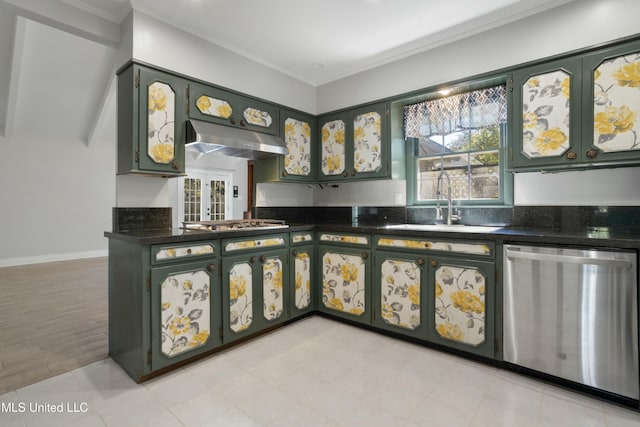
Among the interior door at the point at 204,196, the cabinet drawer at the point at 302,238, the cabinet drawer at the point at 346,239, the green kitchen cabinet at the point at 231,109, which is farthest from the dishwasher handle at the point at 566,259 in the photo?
the interior door at the point at 204,196

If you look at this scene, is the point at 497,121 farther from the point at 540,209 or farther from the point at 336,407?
the point at 336,407

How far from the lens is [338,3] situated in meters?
2.31

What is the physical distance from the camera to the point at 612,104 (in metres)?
2.01

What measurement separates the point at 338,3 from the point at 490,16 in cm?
116

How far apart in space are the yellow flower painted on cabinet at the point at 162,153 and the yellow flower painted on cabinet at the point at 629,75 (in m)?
3.07

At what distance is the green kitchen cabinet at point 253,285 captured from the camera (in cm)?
248

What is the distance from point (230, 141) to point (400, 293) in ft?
6.20

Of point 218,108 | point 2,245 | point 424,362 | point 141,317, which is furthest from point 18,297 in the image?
point 424,362

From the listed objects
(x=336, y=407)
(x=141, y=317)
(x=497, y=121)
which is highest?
(x=497, y=121)

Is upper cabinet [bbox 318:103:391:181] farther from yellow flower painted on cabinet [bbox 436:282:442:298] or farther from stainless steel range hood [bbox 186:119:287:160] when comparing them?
yellow flower painted on cabinet [bbox 436:282:442:298]

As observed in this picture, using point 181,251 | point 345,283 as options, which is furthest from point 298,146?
→ point 181,251

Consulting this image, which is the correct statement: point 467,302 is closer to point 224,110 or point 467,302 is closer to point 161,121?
point 224,110

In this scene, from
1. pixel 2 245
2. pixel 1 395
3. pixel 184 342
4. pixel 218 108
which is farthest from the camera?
pixel 2 245

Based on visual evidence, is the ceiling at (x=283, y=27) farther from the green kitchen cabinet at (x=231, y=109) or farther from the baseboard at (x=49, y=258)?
the baseboard at (x=49, y=258)
